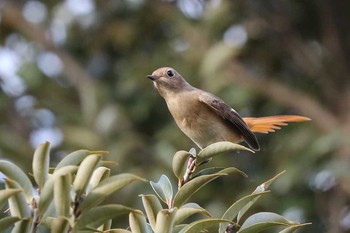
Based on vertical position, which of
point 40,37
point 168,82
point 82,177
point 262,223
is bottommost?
point 262,223

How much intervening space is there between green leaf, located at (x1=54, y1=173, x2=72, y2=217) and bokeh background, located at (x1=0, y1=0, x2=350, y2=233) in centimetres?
407

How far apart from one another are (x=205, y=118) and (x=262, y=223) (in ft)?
5.57

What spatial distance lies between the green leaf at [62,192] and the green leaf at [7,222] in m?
0.09

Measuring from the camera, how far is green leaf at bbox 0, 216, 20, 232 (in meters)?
1.94

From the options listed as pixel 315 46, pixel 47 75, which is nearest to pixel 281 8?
pixel 315 46

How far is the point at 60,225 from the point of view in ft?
6.37

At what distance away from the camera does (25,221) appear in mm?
1985

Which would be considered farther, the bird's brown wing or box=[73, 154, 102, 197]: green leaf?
the bird's brown wing

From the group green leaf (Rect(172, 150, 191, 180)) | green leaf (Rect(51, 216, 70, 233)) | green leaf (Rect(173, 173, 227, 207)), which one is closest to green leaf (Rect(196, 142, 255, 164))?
green leaf (Rect(172, 150, 191, 180))

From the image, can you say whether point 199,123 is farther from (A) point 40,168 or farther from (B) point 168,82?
(A) point 40,168

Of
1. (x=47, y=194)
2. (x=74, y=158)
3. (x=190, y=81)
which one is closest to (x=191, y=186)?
(x=74, y=158)

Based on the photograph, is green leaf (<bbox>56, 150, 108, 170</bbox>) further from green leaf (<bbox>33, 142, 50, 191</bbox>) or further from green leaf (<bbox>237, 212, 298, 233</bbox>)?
green leaf (<bbox>237, 212, 298, 233</bbox>)

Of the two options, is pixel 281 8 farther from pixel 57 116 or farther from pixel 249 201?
pixel 249 201

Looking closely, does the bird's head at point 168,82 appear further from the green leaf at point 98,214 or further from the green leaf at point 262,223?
the green leaf at point 98,214
